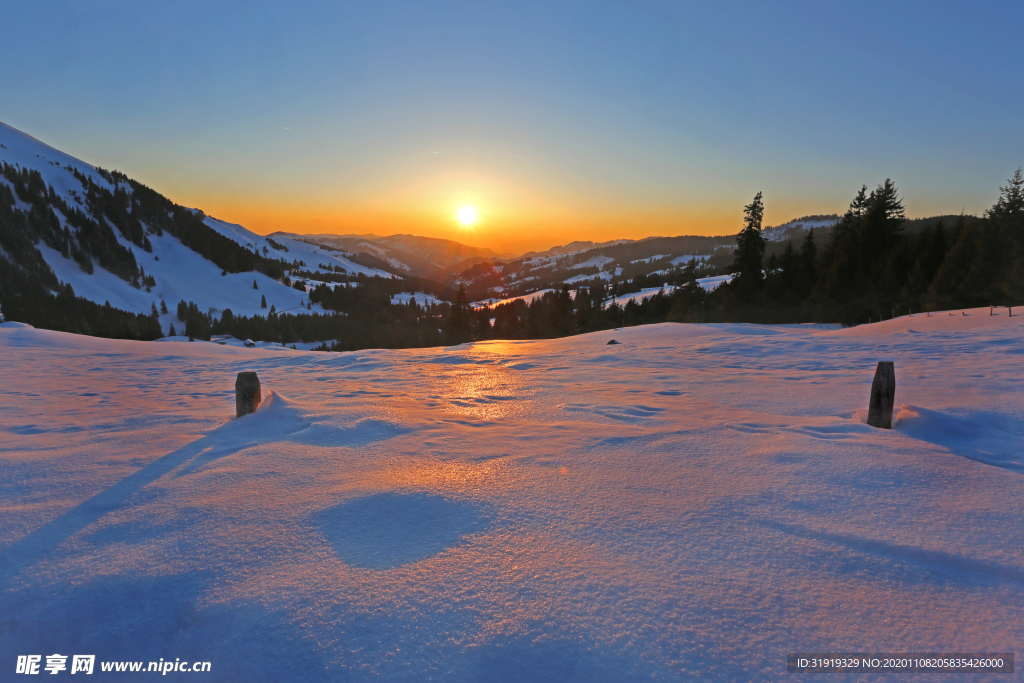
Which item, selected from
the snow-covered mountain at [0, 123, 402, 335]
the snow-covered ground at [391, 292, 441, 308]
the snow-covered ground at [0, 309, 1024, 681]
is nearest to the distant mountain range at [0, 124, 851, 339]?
the snow-covered mountain at [0, 123, 402, 335]

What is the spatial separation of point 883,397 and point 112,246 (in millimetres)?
96187

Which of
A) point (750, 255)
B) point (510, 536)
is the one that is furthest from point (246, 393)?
point (750, 255)

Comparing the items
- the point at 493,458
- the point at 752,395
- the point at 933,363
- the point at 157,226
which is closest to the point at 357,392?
the point at 493,458

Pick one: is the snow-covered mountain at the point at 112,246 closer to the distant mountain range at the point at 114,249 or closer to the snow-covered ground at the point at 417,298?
the distant mountain range at the point at 114,249

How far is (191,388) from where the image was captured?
771 centimetres

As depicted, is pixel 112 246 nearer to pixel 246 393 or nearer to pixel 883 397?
pixel 246 393

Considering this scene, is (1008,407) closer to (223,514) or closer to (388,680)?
(388,680)

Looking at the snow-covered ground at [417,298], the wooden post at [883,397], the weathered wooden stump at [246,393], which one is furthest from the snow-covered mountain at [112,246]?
the wooden post at [883,397]

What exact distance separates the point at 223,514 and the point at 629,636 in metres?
2.85

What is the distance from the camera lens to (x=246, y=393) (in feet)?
17.8

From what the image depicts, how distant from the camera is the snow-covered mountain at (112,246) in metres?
55.2

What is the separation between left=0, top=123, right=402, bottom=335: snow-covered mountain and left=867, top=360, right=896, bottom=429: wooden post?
226ft

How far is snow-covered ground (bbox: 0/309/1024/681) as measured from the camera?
1.83 metres

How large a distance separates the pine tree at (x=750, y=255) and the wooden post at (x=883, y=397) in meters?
38.3
